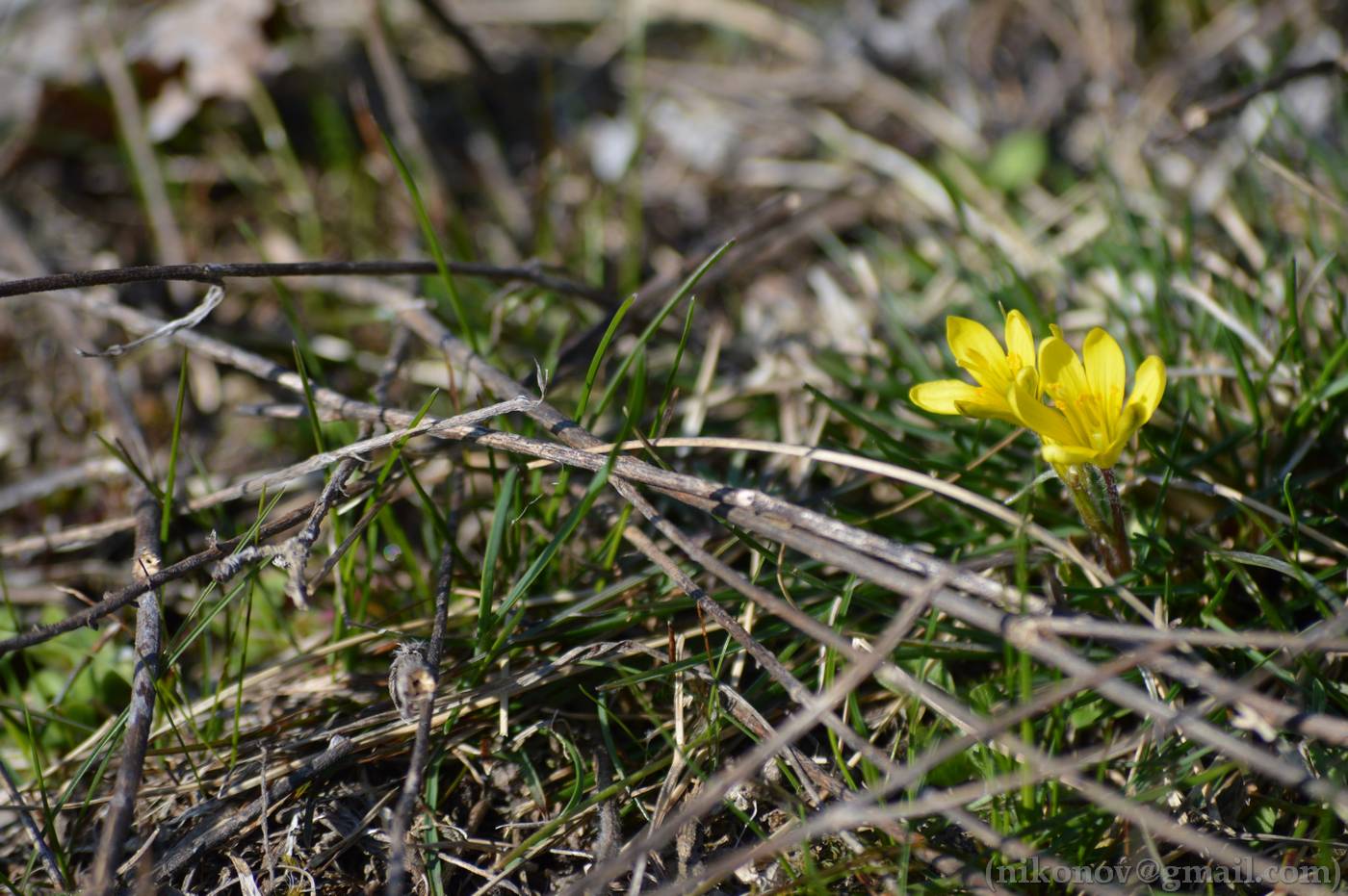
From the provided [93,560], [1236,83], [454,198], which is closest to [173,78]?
[454,198]

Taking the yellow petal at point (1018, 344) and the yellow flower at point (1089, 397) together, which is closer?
the yellow flower at point (1089, 397)

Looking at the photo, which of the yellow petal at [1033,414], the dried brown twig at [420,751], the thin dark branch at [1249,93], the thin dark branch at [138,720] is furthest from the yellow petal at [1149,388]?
the thin dark branch at [138,720]

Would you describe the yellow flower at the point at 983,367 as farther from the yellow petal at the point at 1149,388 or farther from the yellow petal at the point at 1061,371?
the yellow petal at the point at 1149,388

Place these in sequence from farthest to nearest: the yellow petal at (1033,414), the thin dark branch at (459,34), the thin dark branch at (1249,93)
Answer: the thin dark branch at (459,34) < the thin dark branch at (1249,93) < the yellow petal at (1033,414)

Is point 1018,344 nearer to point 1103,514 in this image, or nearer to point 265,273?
point 1103,514

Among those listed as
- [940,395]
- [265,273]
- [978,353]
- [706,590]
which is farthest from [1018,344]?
[265,273]

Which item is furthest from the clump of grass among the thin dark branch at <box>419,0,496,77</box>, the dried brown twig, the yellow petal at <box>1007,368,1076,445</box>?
the thin dark branch at <box>419,0,496,77</box>

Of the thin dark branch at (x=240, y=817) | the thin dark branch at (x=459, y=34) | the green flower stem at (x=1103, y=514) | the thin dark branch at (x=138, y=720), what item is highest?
the thin dark branch at (x=459, y=34)
